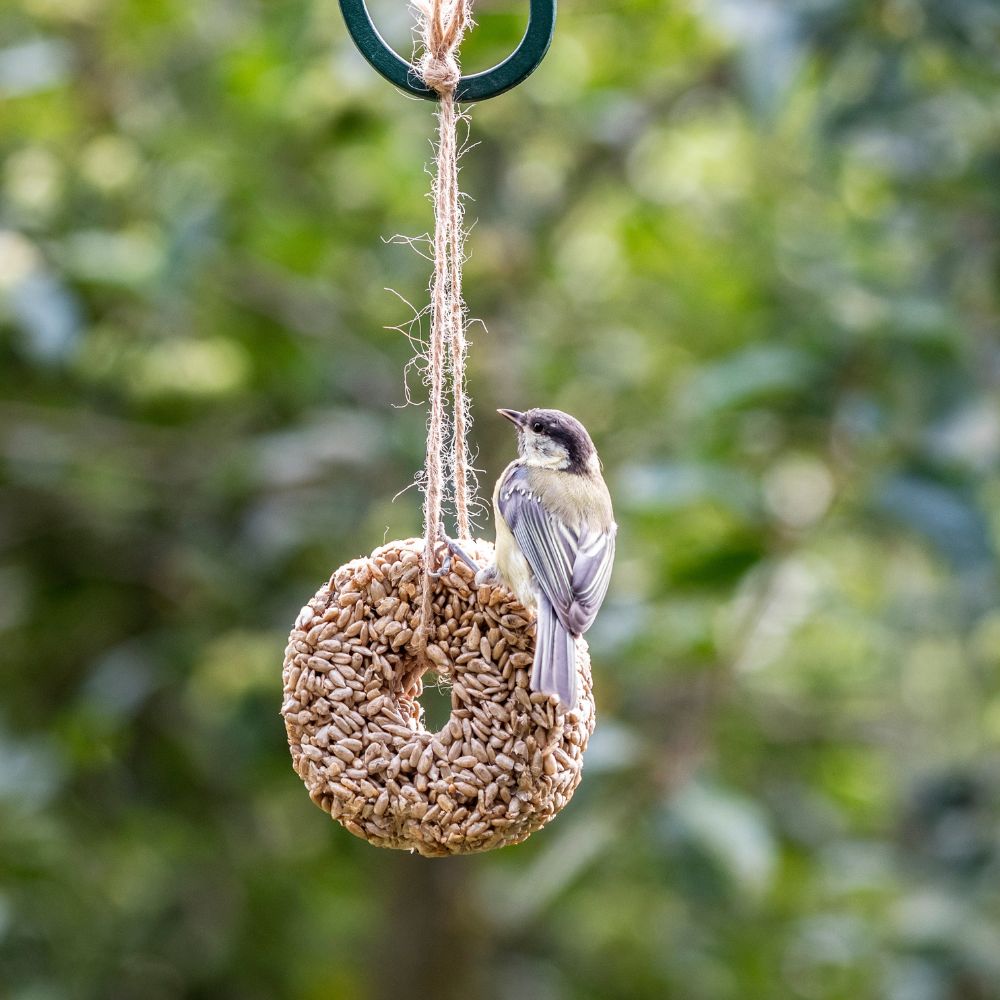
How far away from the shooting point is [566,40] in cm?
615

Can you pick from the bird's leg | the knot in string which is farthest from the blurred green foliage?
the knot in string

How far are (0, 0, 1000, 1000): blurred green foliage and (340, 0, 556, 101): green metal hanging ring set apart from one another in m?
1.68

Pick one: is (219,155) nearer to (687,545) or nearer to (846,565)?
(687,545)

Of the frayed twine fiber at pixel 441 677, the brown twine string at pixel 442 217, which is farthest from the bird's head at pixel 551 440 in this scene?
the brown twine string at pixel 442 217

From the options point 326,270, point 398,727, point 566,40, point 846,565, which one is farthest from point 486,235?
point 398,727

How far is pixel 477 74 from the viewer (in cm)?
231

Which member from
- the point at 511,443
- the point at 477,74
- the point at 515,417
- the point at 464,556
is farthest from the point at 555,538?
the point at 511,443

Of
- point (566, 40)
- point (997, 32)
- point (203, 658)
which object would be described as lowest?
point (203, 658)

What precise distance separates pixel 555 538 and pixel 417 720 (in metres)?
0.45

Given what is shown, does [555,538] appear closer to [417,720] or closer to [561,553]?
[561,553]

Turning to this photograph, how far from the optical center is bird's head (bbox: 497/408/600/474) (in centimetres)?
311

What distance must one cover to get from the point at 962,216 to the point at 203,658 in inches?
126

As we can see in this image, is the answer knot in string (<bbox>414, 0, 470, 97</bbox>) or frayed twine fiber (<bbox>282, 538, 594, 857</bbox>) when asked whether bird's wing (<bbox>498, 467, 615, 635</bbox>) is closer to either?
frayed twine fiber (<bbox>282, 538, 594, 857</bbox>)

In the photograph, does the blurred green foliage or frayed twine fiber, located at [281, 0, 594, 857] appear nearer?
frayed twine fiber, located at [281, 0, 594, 857]
